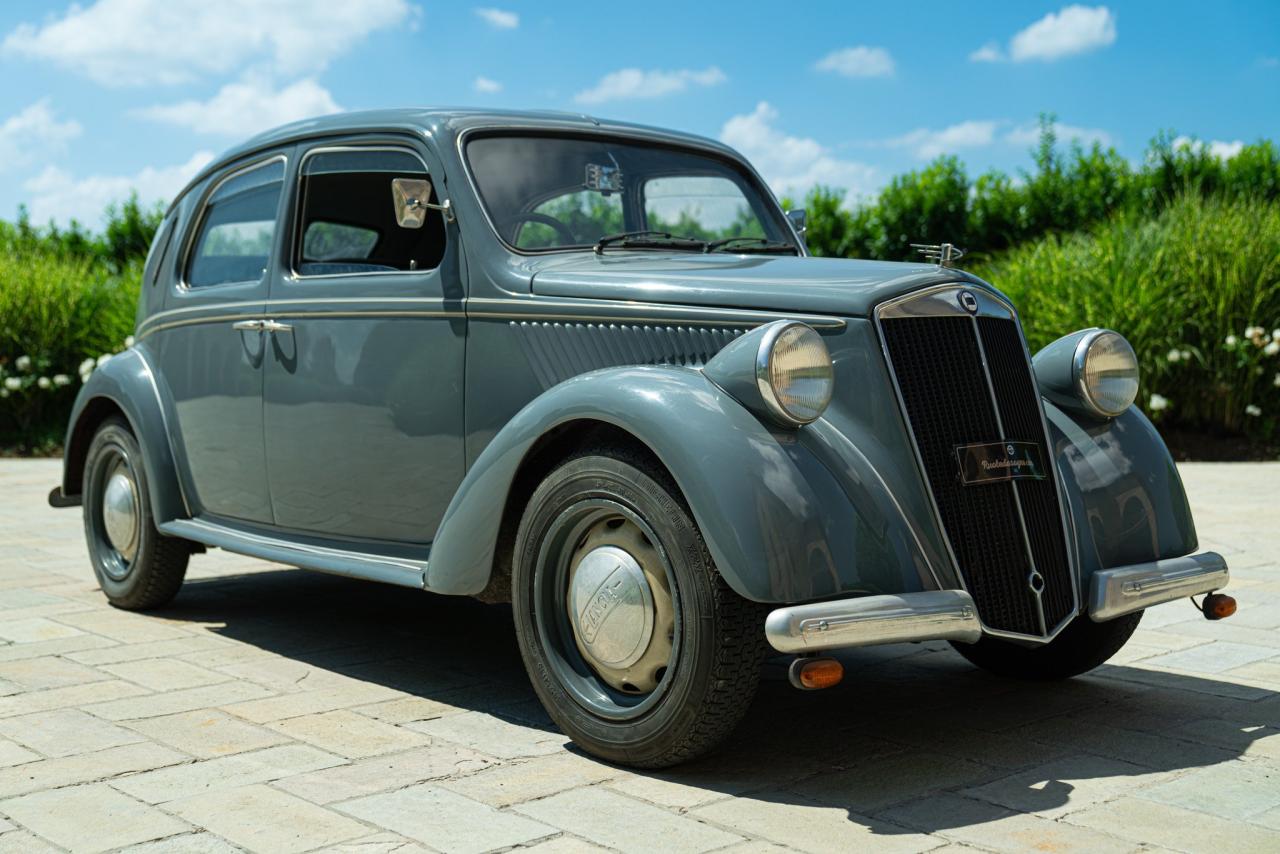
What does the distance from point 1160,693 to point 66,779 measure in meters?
3.24

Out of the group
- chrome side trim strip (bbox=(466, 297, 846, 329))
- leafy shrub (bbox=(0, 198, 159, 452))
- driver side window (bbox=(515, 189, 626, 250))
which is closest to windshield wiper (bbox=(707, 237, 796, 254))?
driver side window (bbox=(515, 189, 626, 250))

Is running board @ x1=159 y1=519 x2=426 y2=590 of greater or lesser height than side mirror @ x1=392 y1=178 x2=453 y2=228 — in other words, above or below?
below

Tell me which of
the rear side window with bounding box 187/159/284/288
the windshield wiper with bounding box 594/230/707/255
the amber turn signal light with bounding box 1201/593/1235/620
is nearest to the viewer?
the amber turn signal light with bounding box 1201/593/1235/620

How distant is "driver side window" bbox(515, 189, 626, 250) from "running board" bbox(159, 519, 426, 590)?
1105mm

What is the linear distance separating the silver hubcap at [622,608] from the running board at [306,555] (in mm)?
730

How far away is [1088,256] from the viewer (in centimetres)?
1185

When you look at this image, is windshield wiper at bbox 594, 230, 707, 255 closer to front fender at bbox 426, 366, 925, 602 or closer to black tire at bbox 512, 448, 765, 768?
front fender at bbox 426, 366, 925, 602

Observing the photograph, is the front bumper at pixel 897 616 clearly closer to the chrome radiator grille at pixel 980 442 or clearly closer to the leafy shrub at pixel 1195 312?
the chrome radiator grille at pixel 980 442

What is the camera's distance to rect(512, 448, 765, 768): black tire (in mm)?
3207

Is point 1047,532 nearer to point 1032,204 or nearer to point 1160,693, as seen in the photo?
point 1160,693

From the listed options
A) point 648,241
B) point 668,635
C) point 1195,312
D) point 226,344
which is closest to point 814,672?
point 668,635

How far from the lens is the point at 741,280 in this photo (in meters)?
3.63

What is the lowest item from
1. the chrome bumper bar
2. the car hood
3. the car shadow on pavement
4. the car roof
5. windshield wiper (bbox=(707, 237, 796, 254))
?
the car shadow on pavement

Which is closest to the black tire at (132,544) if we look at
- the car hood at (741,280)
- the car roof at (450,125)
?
the car roof at (450,125)
